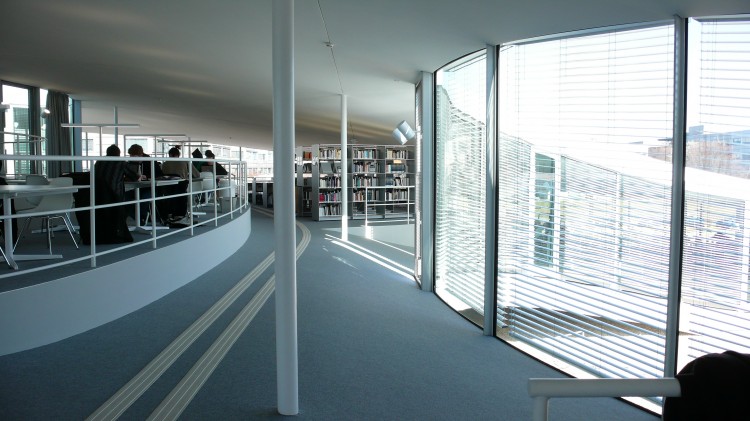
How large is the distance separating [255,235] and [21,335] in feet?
20.0

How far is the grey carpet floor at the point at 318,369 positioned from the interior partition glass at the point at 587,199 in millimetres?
344


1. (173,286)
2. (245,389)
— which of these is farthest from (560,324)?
(173,286)

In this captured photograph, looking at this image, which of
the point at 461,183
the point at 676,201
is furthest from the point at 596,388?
the point at 461,183

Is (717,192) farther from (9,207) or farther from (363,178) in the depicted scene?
A: (363,178)

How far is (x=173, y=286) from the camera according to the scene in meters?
4.91

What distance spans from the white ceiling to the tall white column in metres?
1.28

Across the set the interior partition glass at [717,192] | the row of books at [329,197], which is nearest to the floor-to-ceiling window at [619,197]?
the interior partition glass at [717,192]

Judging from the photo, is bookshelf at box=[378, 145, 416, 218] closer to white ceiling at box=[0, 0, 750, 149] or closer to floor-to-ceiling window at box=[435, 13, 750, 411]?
white ceiling at box=[0, 0, 750, 149]

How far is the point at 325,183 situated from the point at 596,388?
12.5 metres

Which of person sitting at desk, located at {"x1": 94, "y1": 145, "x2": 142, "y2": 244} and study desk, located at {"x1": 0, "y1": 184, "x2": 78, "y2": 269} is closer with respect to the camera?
study desk, located at {"x1": 0, "y1": 184, "x2": 78, "y2": 269}

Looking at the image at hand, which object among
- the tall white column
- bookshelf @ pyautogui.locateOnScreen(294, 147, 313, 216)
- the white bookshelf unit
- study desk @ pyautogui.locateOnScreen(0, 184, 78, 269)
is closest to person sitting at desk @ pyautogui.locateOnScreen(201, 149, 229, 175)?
the white bookshelf unit

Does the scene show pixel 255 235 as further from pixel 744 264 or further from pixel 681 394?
pixel 681 394

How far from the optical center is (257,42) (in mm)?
5461

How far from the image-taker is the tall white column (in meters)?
2.52
